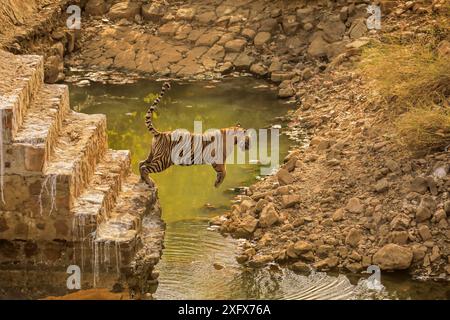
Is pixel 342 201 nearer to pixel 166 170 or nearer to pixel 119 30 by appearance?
pixel 166 170

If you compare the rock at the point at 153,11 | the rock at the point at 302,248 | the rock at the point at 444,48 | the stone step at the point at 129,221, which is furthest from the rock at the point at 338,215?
the rock at the point at 153,11

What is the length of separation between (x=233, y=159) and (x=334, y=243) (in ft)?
10.3

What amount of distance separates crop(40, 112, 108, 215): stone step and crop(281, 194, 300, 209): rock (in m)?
2.15

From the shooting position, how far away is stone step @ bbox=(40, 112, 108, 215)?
12.4m

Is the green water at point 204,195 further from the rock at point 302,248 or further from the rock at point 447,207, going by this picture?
the rock at point 447,207

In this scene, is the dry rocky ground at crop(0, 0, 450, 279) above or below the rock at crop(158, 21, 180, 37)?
below

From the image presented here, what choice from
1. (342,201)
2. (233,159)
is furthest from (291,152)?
(342,201)

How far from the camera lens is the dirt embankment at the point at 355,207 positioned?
13094 mm

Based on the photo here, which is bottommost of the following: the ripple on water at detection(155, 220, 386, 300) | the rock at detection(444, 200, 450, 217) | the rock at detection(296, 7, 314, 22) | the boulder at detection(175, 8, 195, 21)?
the ripple on water at detection(155, 220, 386, 300)

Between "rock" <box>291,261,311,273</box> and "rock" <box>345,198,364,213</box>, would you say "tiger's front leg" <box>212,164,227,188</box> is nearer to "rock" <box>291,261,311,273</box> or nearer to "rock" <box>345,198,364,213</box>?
"rock" <box>345,198,364,213</box>

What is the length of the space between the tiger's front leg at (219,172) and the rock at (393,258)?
251 cm

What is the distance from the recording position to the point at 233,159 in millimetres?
16141

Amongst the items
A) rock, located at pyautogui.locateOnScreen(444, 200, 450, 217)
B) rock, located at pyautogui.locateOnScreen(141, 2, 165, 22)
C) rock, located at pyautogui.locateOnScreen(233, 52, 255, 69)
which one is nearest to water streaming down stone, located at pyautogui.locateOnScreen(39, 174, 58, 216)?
rock, located at pyautogui.locateOnScreen(444, 200, 450, 217)

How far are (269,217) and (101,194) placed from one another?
6.63 feet
